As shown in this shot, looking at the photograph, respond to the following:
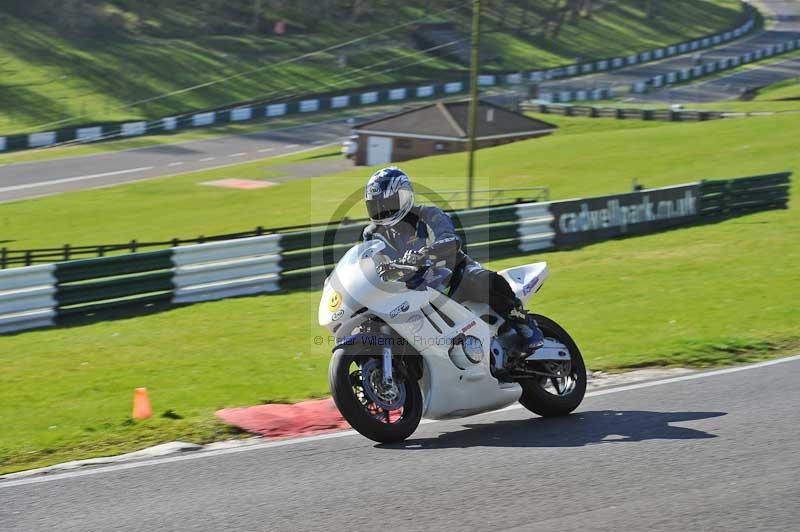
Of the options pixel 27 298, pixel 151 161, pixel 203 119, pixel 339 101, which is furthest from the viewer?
pixel 339 101

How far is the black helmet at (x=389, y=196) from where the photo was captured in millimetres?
7918

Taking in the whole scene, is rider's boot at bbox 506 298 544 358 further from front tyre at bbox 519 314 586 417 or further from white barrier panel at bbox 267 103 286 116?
white barrier panel at bbox 267 103 286 116

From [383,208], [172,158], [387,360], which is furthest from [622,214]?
[172,158]

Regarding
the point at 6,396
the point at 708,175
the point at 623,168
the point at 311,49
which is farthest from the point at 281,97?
the point at 6,396

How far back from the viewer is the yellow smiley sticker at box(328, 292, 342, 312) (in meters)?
7.73

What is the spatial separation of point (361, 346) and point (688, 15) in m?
118

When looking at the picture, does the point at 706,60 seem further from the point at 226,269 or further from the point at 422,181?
the point at 226,269

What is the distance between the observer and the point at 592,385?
405 inches

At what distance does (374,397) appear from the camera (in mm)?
7914

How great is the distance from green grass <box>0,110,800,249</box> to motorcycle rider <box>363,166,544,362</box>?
2271 cm

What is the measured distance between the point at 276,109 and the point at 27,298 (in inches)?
1945

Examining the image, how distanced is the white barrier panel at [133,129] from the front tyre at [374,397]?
49879mm

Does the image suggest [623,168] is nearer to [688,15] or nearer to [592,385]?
[592,385]

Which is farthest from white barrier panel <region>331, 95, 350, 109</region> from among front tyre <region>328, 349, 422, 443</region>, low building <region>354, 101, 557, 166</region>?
front tyre <region>328, 349, 422, 443</region>
